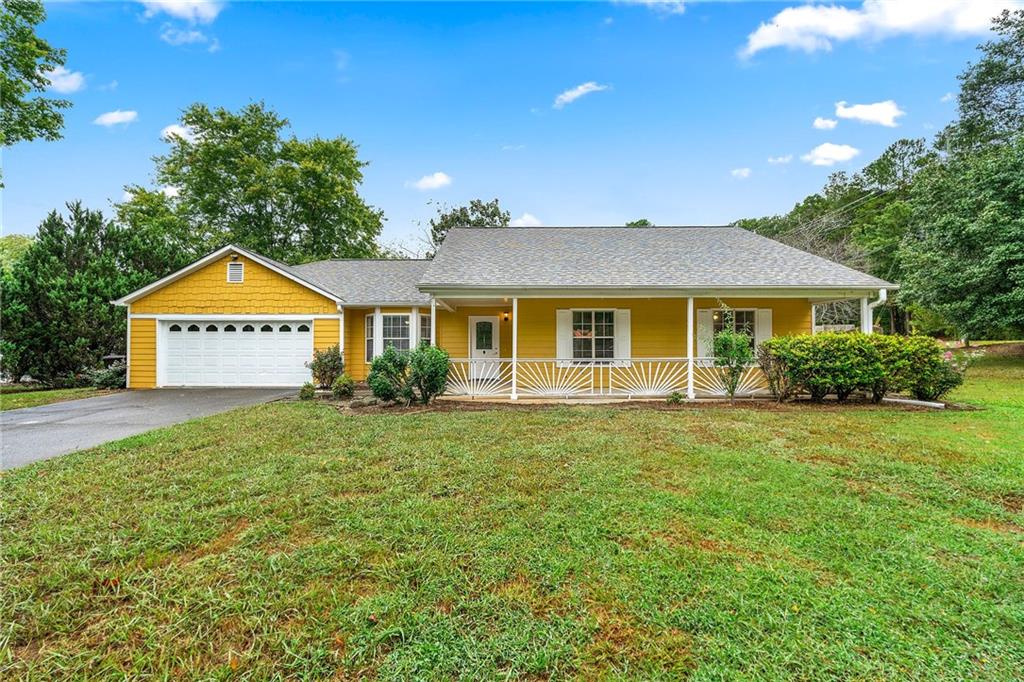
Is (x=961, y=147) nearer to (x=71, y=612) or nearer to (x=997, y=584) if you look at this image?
(x=997, y=584)

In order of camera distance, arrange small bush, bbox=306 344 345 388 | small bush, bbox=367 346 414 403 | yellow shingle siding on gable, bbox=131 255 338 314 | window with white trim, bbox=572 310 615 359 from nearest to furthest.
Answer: small bush, bbox=367 346 414 403 → window with white trim, bbox=572 310 615 359 → small bush, bbox=306 344 345 388 → yellow shingle siding on gable, bbox=131 255 338 314

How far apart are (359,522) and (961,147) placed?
30.0 meters

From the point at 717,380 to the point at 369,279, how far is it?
11.4 meters

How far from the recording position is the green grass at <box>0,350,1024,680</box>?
1990 mm

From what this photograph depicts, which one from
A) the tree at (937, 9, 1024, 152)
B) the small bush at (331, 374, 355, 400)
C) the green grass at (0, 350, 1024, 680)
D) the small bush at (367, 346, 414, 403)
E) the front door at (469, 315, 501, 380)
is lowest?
the green grass at (0, 350, 1024, 680)

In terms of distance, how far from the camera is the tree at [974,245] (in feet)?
45.7

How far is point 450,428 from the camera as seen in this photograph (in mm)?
6641

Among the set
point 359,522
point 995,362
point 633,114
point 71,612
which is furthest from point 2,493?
point 995,362

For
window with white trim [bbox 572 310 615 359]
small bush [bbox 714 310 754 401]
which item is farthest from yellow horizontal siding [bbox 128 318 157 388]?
small bush [bbox 714 310 754 401]

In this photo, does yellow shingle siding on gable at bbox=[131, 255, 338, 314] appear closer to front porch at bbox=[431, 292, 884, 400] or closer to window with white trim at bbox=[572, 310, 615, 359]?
front porch at bbox=[431, 292, 884, 400]

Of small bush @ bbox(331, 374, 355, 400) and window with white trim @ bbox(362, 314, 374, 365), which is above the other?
window with white trim @ bbox(362, 314, 374, 365)

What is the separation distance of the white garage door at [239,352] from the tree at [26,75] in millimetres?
8293

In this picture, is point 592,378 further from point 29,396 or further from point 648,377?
point 29,396

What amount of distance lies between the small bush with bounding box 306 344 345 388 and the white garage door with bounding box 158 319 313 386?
1.34m
